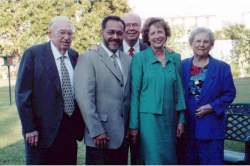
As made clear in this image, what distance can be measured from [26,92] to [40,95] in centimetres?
13

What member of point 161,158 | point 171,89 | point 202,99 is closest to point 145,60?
point 171,89

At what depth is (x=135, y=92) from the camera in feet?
12.9

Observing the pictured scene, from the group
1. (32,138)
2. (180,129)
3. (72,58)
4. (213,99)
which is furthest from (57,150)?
(213,99)

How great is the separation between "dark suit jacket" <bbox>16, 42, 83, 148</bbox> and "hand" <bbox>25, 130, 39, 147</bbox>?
0.04 metres

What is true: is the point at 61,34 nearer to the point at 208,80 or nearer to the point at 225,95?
the point at 208,80

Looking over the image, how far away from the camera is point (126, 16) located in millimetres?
4836

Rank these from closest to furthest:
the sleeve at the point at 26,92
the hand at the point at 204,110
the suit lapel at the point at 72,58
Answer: the sleeve at the point at 26,92 < the hand at the point at 204,110 < the suit lapel at the point at 72,58

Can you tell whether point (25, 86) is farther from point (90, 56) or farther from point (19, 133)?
point (19, 133)

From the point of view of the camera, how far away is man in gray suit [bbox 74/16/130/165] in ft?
12.7

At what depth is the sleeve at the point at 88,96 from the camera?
383 cm

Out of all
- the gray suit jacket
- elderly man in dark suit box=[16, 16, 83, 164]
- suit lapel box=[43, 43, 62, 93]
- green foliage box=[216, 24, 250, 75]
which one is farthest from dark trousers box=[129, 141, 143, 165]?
green foliage box=[216, 24, 250, 75]

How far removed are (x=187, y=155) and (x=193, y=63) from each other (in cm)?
90

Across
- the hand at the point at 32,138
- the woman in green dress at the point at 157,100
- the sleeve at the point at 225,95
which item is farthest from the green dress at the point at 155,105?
the hand at the point at 32,138

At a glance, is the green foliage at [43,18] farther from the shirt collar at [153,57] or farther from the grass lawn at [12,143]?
the shirt collar at [153,57]
